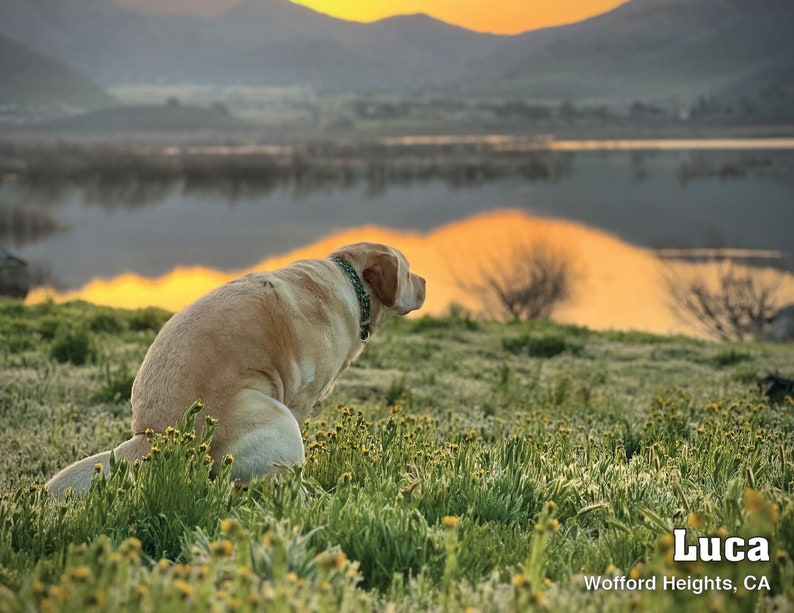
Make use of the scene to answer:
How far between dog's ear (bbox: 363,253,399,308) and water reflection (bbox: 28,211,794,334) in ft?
70.8

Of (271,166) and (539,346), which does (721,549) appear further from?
(271,166)

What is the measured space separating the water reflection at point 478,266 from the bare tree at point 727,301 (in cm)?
89

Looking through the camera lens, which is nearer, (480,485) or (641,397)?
(480,485)

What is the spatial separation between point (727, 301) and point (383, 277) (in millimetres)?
30747

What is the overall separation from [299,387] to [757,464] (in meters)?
2.72

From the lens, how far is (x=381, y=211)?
111375 millimetres

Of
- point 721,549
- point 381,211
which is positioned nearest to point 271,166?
point 381,211

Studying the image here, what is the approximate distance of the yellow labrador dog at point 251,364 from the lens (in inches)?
197

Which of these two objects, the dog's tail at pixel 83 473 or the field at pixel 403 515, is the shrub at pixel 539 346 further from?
the dog's tail at pixel 83 473

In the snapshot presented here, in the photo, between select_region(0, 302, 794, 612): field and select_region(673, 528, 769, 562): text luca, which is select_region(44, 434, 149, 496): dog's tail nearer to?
select_region(0, 302, 794, 612): field

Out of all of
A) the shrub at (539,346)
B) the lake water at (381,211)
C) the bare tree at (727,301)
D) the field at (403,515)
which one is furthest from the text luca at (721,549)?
the lake water at (381,211)

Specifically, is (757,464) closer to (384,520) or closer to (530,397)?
(384,520)

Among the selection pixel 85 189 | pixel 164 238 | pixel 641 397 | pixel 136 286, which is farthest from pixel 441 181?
pixel 641 397

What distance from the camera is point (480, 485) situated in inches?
191
